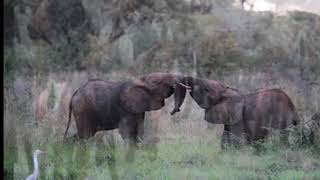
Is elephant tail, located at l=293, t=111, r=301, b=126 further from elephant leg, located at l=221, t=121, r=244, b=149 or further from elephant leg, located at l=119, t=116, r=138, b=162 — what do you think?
elephant leg, located at l=119, t=116, r=138, b=162

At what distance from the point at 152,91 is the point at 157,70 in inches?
3.8

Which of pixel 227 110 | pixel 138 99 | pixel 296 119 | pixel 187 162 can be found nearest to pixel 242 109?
pixel 227 110

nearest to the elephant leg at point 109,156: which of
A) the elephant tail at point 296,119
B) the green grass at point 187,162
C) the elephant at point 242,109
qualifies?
the green grass at point 187,162

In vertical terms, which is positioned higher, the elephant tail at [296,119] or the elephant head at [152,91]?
the elephant head at [152,91]

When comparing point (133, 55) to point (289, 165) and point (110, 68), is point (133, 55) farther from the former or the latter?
point (289, 165)

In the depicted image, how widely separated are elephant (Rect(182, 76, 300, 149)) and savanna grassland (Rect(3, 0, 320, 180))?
0.03 m

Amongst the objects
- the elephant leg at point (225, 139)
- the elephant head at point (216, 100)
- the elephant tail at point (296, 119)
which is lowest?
the elephant leg at point (225, 139)

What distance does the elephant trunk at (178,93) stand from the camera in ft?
8.00

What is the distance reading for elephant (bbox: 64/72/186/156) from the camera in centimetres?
246

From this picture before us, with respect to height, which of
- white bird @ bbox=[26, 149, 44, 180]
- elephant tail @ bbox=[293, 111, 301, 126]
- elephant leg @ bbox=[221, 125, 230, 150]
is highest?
elephant tail @ bbox=[293, 111, 301, 126]

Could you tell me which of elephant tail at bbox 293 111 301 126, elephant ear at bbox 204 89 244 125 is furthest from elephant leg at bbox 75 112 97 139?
elephant tail at bbox 293 111 301 126

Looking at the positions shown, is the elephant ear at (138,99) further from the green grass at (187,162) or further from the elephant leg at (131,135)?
the green grass at (187,162)

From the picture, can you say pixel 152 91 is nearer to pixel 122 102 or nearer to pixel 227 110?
pixel 122 102

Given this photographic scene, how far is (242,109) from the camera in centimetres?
245
